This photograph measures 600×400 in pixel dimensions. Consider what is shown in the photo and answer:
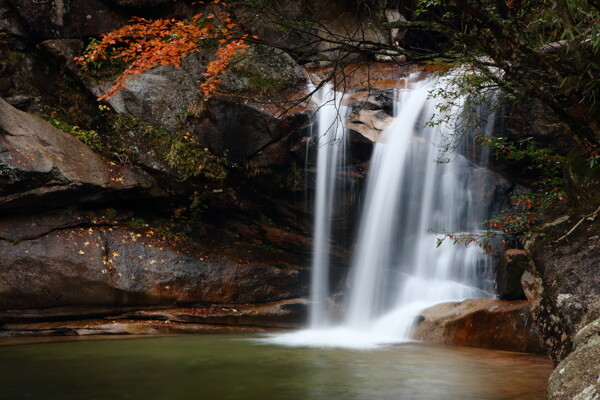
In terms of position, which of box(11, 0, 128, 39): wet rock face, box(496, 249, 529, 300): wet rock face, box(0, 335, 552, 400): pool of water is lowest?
box(0, 335, 552, 400): pool of water

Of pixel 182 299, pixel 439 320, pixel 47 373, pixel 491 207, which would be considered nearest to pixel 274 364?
pixel 47 373

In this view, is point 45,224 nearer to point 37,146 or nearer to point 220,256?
point 37,146

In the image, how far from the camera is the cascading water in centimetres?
901

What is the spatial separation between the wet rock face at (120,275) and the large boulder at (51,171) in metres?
0.71

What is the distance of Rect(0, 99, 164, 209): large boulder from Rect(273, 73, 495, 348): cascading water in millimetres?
3800

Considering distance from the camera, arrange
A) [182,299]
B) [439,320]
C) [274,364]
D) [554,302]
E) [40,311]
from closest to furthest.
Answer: [554,302] < [274,364] < [439,320] < [40,311] < [182,299]

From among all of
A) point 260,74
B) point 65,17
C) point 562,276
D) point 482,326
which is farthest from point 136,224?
point 562,276

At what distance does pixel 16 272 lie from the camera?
312 inches

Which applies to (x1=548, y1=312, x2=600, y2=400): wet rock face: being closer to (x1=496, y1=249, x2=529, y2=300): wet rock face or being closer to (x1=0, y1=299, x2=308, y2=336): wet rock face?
(x1=496, y1=249, x2=529, y2=300): wet rock face

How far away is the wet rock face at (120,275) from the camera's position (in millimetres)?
8000

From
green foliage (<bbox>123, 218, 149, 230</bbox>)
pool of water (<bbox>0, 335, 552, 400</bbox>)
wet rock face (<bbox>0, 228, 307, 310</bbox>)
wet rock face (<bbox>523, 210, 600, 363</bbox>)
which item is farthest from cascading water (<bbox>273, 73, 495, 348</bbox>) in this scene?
wet rock face (<bbox>523, 210, 600, 363</bbox>)

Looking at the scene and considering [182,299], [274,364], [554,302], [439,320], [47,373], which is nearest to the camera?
[554,302]

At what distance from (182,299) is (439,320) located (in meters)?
4.50

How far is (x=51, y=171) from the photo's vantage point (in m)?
8.16
